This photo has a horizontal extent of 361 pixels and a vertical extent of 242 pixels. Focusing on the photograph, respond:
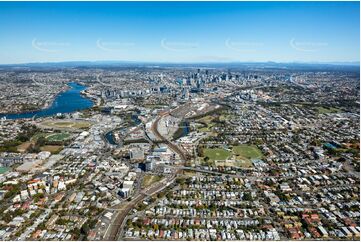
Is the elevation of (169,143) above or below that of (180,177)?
below

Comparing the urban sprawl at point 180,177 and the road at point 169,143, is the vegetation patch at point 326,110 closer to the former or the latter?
the urban sprawl at point 180,177

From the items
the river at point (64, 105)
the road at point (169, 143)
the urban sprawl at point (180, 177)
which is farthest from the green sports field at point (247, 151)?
the river at point (64, 105)

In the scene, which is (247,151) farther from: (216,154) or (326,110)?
(326,110)

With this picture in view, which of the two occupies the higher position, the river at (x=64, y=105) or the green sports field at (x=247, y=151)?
the green sports field at (x=247, y=151)

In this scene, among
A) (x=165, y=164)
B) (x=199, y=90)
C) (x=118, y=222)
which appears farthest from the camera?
(x=199, y=90)

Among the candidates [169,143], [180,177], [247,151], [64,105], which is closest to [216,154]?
[247,151]

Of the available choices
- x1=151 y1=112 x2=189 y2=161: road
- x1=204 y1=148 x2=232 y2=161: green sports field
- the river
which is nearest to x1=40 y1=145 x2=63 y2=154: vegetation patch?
x1=151 y1=112 x2=189 y2=161: road

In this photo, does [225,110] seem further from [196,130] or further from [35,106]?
[35,106]

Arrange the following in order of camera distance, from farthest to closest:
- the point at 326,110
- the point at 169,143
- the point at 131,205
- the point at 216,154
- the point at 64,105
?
the point at 64,105 < the point at 326,110 < the point at 169,143 < the point at 216,154 < the point at 131,205

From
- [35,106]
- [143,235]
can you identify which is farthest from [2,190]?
[35,106]
